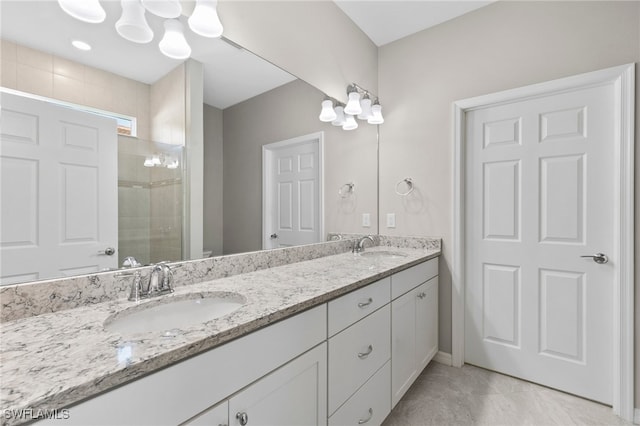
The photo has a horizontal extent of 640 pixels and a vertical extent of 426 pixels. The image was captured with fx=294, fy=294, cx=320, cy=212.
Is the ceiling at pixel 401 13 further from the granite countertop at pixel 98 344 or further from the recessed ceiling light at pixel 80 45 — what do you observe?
the granite countertop at pixel 98 344

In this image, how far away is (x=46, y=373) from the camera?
1.81ft

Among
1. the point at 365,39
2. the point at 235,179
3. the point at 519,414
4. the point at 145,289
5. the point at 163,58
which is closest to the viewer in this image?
the point at 145,289

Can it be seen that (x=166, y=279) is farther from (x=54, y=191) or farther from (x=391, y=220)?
(x=391, y=220)

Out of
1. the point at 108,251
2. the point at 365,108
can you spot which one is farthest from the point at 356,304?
the point at 365,108

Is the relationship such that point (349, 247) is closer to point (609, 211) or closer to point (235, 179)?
point (235, 179)

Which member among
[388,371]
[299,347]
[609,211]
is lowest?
[388,371]

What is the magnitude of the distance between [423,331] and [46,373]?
6.22 ft

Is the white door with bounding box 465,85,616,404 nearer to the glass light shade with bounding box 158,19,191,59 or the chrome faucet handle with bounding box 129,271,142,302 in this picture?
the glass light shade with bounding box 158,19,191,59

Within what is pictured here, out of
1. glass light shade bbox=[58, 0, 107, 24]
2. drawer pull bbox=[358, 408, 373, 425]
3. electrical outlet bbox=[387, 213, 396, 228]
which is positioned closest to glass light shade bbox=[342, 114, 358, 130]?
electrical outlet bbox=[387, 213, 396, 228]

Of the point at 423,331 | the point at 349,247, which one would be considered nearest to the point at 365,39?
the point at 349,247

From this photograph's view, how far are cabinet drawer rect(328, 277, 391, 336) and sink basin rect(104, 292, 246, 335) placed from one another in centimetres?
36

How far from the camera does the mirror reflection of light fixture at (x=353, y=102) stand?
85.0 inches

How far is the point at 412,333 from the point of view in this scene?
178cm

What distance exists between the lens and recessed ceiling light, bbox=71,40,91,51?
37.8 inches
